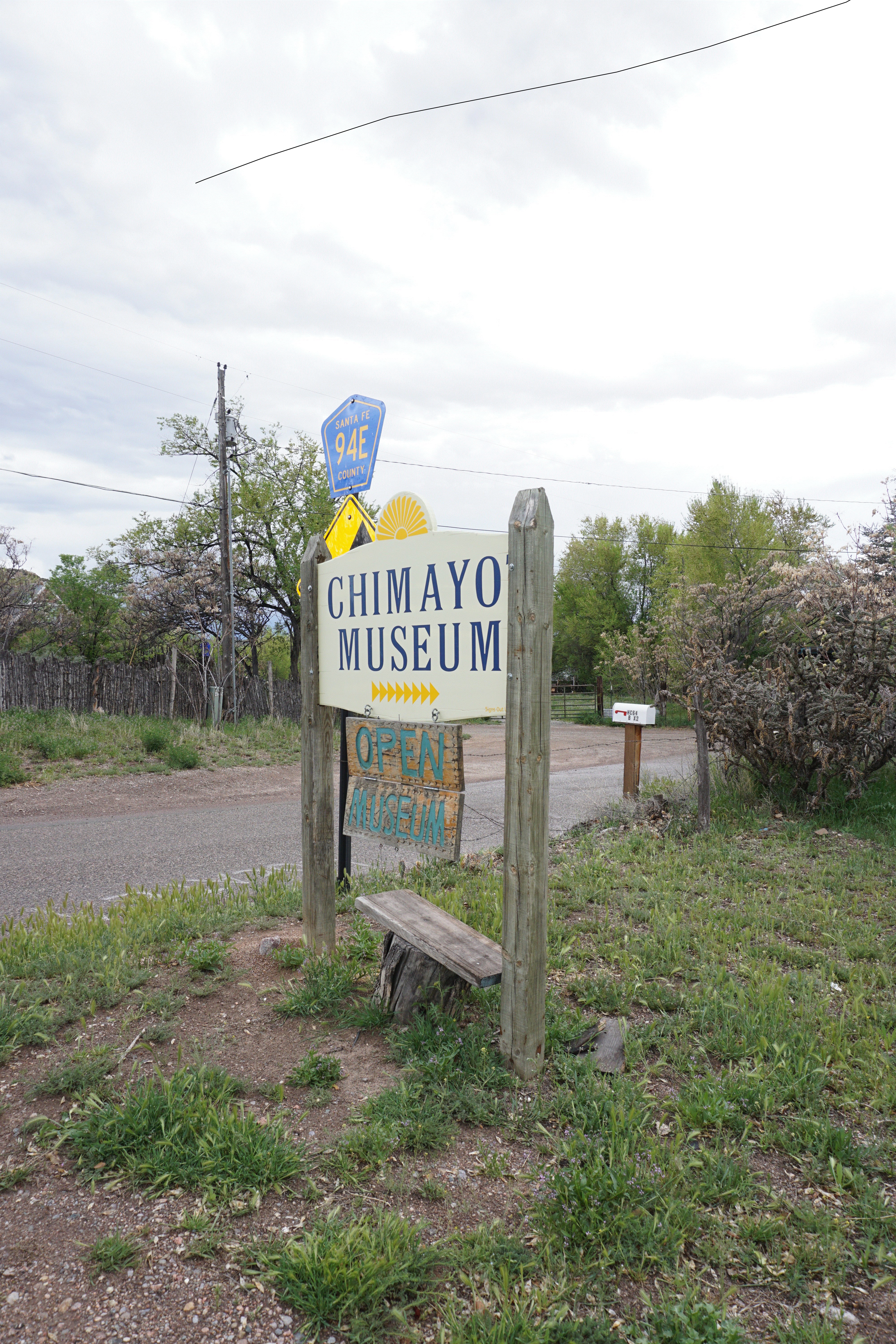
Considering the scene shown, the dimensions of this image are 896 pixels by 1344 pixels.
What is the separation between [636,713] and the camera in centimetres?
775

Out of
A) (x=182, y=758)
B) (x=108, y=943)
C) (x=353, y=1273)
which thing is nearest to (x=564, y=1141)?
(x=353, y=1273)

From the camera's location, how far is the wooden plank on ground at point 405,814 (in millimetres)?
3234

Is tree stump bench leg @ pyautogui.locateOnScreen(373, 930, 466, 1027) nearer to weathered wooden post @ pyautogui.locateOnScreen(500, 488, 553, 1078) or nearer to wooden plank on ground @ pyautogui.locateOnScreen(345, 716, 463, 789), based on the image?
weathered wooden post @ pyautogui.locateOnScreen(500, 488, 553, 1078)

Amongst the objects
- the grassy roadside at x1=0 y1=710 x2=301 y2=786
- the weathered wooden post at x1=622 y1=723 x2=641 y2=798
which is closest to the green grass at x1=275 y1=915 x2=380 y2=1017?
the weathered wooden post at x1=622 y1=723 x2=641 y2=798

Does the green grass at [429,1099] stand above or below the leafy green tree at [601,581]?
below

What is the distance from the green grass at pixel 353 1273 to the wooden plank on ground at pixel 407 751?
1530 mm

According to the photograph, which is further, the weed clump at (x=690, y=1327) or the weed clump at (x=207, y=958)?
the weed clump at (x=207, y=958)

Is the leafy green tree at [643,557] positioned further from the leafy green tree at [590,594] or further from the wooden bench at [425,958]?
the wooden bench at [425,958]

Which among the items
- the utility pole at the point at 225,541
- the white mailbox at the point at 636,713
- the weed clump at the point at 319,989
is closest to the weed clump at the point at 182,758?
the utility pole at the point at 225,541

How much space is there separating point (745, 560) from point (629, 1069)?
81.5 feet

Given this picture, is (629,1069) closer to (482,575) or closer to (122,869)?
(482,575)

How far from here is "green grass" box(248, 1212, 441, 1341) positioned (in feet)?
6.12

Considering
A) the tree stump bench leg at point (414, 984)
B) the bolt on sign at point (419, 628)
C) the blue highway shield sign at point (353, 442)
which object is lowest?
the tree stump bench leg at point (414, 984)

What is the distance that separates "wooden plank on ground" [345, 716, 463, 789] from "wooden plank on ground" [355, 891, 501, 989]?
0.60 meters
